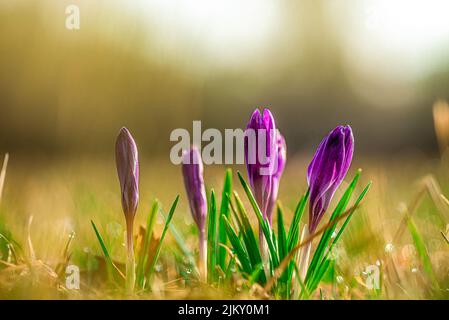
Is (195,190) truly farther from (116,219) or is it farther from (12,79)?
(12,79)

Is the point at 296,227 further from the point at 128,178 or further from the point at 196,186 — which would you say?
the point at 128,178

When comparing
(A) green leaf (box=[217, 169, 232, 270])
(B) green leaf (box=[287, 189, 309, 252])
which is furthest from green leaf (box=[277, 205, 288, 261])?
(A) green leaf (box=[217, 169, 232, 270])

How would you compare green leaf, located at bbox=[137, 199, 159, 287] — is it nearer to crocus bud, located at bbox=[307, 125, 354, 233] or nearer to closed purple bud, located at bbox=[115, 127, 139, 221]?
closed purple bud, located at bbox=[115, 127, 139, 221]

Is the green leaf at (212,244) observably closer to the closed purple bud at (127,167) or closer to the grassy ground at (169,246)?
the grassy ground at (169,246)

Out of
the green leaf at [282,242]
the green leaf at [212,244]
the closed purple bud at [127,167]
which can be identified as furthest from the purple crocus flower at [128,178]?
the green leaf at [282,242]

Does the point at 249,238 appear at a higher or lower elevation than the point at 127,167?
lower

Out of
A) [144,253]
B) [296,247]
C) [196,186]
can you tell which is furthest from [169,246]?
[296,247]
